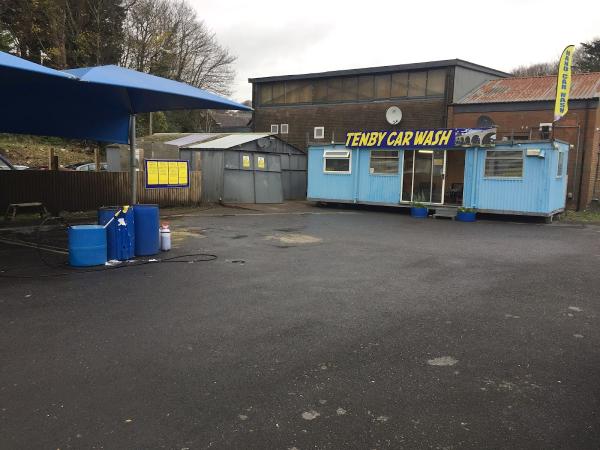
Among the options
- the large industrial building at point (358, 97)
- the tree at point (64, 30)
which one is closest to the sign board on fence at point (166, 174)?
the large industrial building at point (358, 97)

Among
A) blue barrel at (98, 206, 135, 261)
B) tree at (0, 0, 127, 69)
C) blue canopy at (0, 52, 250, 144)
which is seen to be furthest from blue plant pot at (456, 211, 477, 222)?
tree at (0, 0, 127, 69)

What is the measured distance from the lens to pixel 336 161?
21531 mm

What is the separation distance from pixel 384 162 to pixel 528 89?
379 inches

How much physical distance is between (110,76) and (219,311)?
5801 millimetres

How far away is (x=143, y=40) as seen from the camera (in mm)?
37594

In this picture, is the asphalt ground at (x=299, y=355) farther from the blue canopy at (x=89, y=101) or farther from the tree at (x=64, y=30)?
the tree at (x=64, y=30)

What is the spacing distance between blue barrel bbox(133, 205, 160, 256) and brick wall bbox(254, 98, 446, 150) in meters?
17.0

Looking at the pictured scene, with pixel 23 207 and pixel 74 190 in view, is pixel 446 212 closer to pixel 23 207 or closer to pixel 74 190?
pixel 74 190

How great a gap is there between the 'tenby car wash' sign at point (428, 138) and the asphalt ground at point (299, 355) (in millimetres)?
9490

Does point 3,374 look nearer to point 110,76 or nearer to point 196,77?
point 110,76

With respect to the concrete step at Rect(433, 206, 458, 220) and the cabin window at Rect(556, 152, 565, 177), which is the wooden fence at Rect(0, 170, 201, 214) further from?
the cabin window at Rect(556, 152, 565, 177)

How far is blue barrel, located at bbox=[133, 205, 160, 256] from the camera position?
9.23 meters

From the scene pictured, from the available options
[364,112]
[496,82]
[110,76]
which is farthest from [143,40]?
[110,76]

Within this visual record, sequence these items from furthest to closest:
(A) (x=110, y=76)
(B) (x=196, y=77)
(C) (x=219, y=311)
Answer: (B) (x=196, y=77) → (A) (x=110, y=76) → (C) (x=219, y=311)
